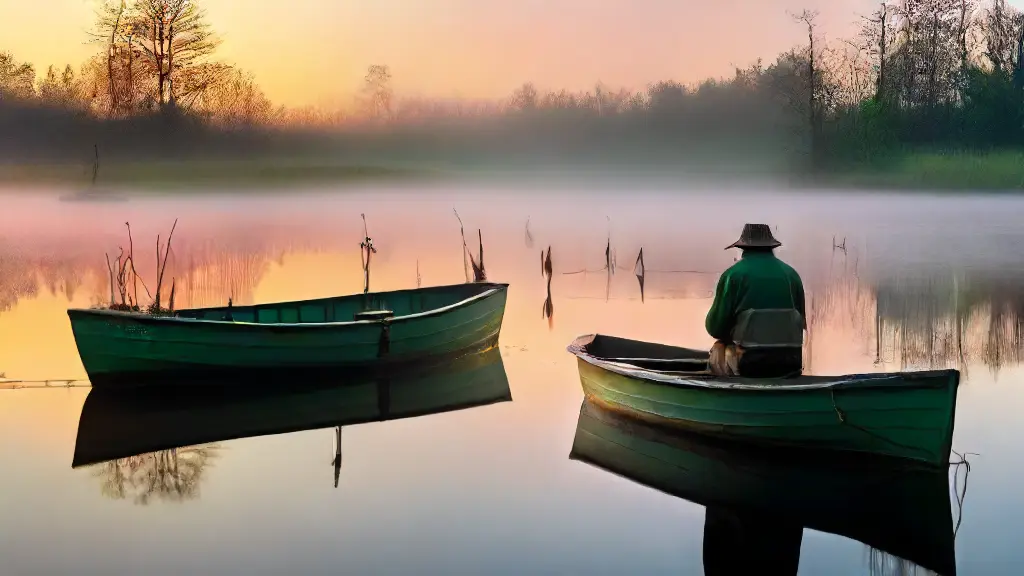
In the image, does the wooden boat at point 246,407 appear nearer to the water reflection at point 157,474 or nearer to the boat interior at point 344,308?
the water reflection at point 157,474

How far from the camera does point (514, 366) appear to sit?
17.5 metres

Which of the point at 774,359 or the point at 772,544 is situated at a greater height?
the point at 774,359


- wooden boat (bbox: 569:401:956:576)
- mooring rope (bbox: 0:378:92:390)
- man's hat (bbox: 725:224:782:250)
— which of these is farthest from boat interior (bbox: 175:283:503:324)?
man's hat (bbox: 725:224:782:250)

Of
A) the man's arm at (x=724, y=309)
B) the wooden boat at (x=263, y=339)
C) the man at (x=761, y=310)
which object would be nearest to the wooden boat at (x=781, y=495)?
the man at (x=761, y=310)

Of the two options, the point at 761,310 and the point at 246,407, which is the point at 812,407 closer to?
the point at 761,310

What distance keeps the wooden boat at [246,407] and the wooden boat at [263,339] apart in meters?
0.26

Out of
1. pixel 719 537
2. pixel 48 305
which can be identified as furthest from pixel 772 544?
pixel 48 305

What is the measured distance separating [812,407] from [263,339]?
756 cm

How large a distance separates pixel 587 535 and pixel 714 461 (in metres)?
2.17

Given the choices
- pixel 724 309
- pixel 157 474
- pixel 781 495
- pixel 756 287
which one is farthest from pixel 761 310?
pixel 157 474

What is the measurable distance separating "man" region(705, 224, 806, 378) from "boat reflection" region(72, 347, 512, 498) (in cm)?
447

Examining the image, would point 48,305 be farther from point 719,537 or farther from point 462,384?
point 719,537

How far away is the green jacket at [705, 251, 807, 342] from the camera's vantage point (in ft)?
34.8

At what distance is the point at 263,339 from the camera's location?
14695 millimetres
